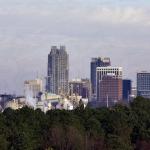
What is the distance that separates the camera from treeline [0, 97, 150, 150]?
44.1 meters

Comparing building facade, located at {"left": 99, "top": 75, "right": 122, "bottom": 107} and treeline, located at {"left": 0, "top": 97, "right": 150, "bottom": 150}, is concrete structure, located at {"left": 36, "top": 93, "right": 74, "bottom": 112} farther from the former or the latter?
treeline, located at {"left": 0, "top": 97, "right": 150, "bottom": 150}

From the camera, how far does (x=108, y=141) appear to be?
4638 centimetres

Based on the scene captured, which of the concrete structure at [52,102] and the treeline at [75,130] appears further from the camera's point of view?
the concrete structure at [52,102]

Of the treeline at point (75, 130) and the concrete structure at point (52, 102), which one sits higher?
the concrete structure at point (52, 102)

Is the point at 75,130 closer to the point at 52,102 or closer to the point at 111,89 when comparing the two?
the point at 52,102

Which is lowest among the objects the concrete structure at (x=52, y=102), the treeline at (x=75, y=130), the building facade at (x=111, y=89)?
the treeline at (x=75, y=130)

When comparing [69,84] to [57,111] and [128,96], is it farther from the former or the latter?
[57,111]

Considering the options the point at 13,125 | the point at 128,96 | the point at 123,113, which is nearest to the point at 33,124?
the point at 13,125

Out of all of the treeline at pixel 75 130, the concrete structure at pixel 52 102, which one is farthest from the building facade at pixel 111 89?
the treeline at pixel 75 130

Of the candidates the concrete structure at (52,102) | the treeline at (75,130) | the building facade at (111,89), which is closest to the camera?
the treeline at (75,130)

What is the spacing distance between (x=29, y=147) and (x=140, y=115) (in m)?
14.9

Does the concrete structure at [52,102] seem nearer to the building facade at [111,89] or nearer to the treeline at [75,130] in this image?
the building facade at [111,89]

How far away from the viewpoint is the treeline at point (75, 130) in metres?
44.1

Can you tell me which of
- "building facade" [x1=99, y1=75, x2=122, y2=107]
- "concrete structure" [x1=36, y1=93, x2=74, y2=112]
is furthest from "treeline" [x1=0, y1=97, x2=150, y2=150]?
"building facade" [x1=99, y1=75, x2=122, y2=107]
